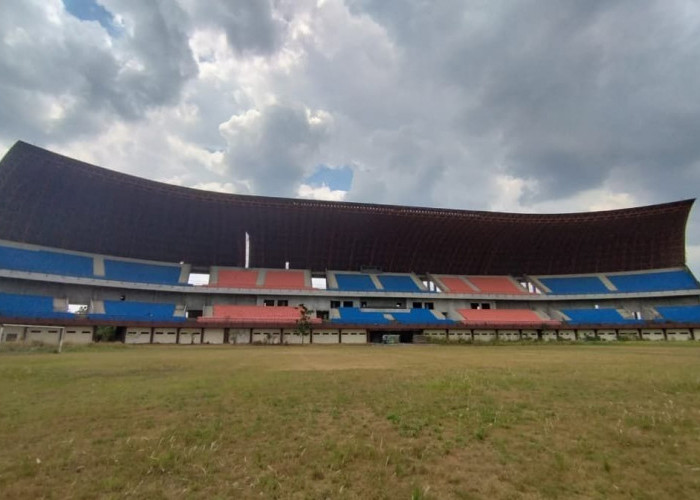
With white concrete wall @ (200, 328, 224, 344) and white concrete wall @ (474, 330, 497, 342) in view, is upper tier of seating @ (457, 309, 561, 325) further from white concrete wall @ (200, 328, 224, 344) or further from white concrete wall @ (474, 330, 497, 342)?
white concrete wall @ (200, 328, 224, 344)

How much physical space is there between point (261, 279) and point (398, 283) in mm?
23092

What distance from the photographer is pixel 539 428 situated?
812 cm

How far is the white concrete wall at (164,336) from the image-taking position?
48.3m

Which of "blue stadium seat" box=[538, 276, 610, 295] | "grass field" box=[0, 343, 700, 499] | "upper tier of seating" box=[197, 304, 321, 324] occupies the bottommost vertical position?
"grass field" box=[0, 343, 700, 499]

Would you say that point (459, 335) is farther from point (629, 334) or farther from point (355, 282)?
point (629, 334)

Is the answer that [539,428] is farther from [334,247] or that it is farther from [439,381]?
[334,247]

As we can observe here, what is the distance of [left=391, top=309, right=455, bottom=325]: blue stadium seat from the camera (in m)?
58.3

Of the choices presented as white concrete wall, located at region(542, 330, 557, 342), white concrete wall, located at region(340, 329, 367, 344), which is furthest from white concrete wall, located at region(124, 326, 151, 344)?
white concrete wall, located at region(542, 330, 557, 342)

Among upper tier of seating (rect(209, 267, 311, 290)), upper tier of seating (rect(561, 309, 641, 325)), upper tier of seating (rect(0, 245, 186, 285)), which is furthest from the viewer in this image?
upper tier of seating (rect(209, 267, 311, 290))

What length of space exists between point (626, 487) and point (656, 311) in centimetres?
7209

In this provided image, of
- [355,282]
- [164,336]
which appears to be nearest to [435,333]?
[355,282]

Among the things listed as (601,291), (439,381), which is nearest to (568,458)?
(439,381)

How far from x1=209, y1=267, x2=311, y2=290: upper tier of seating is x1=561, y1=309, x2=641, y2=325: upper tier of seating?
43212mm

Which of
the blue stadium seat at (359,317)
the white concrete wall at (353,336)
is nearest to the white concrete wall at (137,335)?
the blue stadium seat at (359,317)
